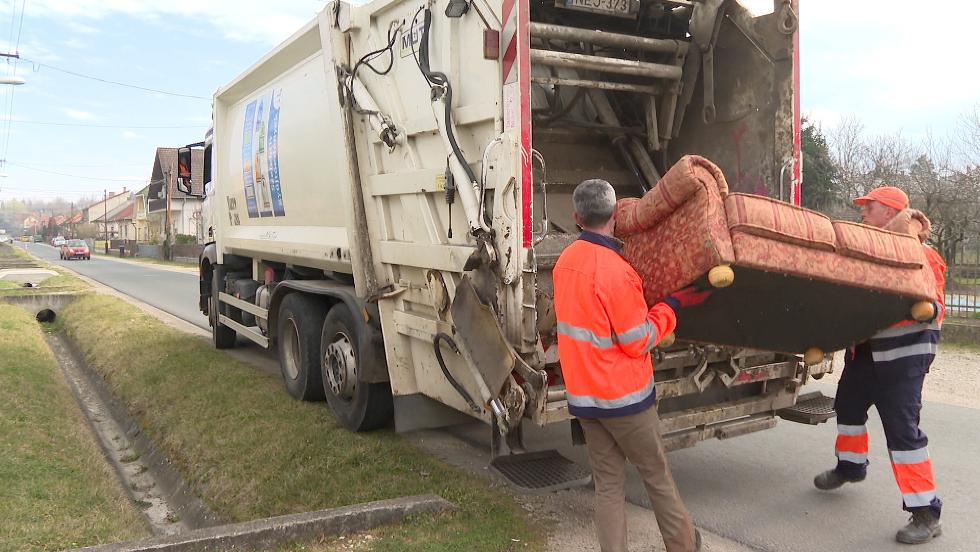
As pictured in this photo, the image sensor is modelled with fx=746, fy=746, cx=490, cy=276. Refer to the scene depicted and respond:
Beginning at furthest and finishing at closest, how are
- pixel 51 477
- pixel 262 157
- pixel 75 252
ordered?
1. pixel 75 252
2. pixel 262 157
3. pixel 51 477

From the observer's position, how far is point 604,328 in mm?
2662

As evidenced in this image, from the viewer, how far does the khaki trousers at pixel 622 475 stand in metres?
2.78

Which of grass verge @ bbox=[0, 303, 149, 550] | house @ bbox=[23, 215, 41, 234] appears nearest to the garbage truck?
grass verge @ bbox=[0, 303, 149, 550]

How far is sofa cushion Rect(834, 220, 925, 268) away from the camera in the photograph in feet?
9.70

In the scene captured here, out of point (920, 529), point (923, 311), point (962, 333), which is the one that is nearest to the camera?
point (923, 311)

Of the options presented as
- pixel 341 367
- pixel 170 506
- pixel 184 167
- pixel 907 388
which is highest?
pixel 184 167

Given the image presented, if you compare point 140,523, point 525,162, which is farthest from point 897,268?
point 140,523

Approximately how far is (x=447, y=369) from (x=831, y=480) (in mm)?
2118

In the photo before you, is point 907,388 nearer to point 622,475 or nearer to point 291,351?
point 622,475

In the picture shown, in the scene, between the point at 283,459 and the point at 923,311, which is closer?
the point at 923,311

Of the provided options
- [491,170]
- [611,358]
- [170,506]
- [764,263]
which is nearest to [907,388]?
[764,263]

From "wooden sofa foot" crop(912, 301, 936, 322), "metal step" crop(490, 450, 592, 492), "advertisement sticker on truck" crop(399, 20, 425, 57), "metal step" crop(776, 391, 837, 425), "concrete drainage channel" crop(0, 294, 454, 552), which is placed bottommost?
"concrete drainage channel" crop(0, 294, 454, 552)

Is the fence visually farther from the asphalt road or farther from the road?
the asphalt road

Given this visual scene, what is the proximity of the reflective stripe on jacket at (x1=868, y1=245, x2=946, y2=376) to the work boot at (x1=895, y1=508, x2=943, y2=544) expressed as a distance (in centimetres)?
63
